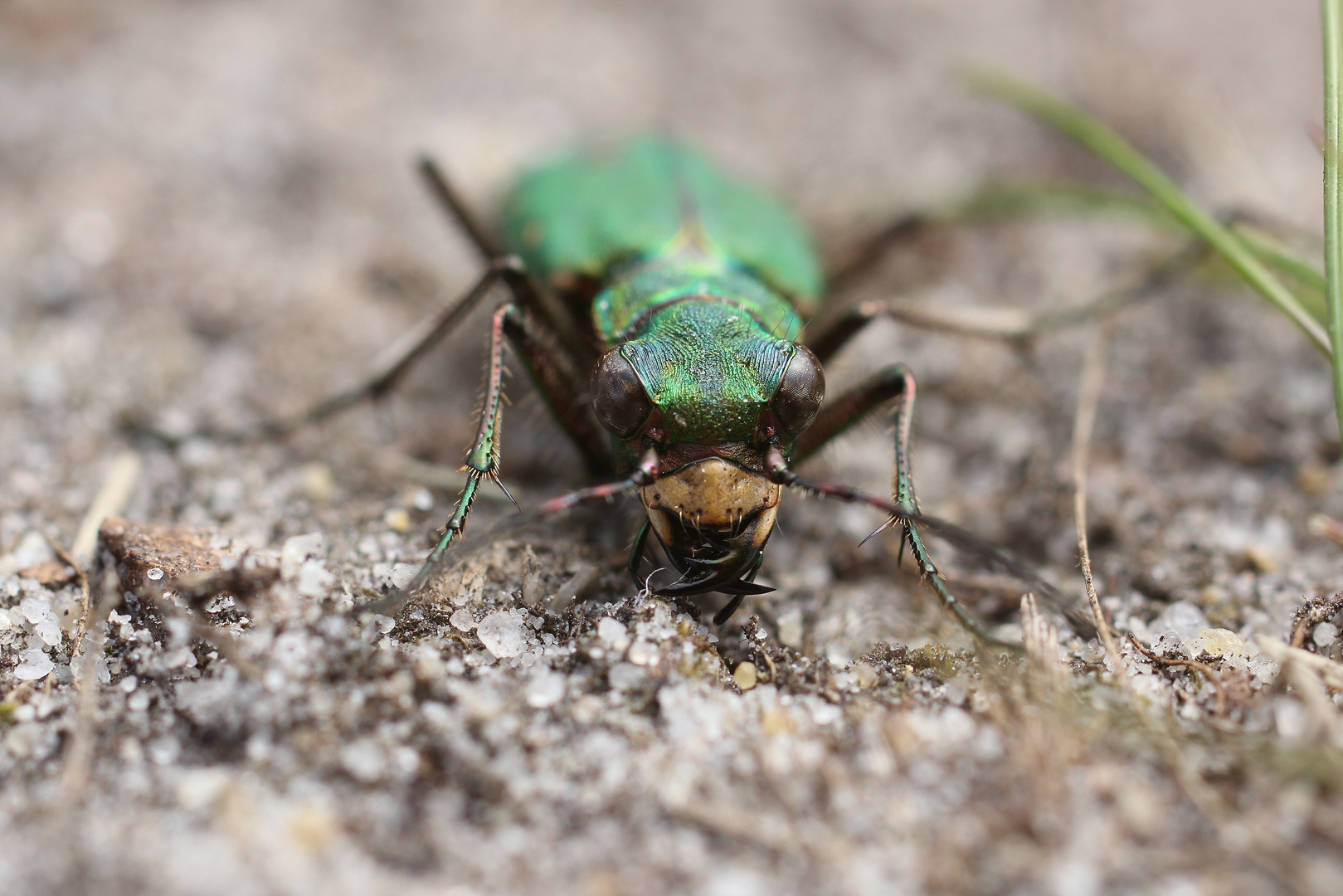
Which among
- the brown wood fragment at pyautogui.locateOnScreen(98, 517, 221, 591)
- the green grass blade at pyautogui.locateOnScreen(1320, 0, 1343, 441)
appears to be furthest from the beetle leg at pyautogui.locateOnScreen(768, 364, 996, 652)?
the brown wood fragment at pyautogui.locateOnScreen(98, 517, 221, 591)

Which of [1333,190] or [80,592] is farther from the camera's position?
[80,592]

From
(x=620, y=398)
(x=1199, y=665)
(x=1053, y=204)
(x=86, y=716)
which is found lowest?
(x=1199, y=665)

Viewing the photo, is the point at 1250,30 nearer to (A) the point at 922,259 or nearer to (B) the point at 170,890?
(A) the point at 922,259

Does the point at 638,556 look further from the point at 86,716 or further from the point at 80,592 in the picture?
the point at 80,592

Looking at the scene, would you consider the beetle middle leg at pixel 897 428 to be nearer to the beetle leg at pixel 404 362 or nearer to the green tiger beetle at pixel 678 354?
the green tiger beetle at pixel 678 354

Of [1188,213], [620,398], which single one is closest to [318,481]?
[620,398]

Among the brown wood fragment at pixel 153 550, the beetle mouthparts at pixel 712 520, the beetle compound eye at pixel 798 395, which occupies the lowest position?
the beetle mouthparts at pixel 712 520

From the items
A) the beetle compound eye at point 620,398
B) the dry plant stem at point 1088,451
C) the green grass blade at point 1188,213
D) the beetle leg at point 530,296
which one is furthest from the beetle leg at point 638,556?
the green grass blade at point 1188,213
